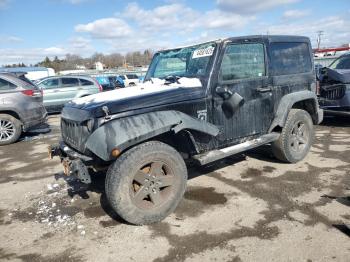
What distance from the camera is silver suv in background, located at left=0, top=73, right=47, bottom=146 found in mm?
8398

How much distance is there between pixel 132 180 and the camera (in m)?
3.71

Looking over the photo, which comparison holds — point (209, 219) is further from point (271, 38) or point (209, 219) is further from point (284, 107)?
point (271, 38)

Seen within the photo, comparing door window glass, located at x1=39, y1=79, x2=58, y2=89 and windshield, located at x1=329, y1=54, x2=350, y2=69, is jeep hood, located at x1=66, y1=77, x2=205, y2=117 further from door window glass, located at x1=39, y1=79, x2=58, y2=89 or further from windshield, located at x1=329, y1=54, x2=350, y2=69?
door window glass, located at x1=39, y1=79, x2=58, y2=89

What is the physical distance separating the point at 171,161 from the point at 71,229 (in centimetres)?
139

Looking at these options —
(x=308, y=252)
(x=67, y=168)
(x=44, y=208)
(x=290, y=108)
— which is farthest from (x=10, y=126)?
(x=308, y=252)

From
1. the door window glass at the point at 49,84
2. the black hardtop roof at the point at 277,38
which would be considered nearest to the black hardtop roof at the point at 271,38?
the black hardtop roof at the point at 277,38

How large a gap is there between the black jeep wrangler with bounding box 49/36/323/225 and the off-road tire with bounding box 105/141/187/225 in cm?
1

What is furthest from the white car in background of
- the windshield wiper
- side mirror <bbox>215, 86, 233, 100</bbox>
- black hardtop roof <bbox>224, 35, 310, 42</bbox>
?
side mirror <bbox>215, 86, 233, 100</bbox>

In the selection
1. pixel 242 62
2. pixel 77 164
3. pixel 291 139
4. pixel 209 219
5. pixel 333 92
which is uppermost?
pixel 242 62

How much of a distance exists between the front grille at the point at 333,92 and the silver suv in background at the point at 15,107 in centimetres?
735

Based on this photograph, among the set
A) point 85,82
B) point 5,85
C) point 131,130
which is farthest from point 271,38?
point 85,82

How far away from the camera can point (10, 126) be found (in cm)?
854

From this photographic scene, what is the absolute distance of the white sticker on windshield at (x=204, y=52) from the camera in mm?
4565

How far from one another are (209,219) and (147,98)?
1585mm
